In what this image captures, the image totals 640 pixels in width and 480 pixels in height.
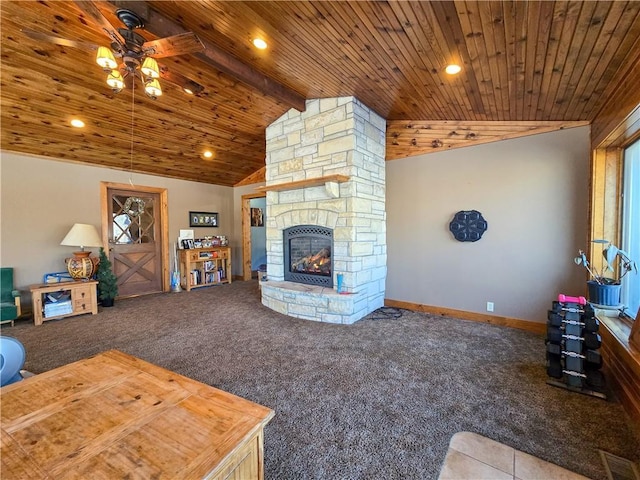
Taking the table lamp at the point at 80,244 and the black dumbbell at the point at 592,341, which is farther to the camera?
the table lamp at the point at 80,244

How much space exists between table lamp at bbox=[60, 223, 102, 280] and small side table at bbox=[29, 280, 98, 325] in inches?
7.3

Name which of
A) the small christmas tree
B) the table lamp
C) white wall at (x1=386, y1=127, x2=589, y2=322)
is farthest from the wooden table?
the small christmas tree

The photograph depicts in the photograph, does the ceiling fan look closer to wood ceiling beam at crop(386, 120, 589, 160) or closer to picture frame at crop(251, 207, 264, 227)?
wood ceiling beam at crop(386, 120, 589, 160)

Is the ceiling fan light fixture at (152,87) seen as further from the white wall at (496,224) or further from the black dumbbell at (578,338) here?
the black dumbbell at (578,338)

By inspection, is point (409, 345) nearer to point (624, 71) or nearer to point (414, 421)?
point (414, 421)

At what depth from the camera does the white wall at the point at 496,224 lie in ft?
10.2

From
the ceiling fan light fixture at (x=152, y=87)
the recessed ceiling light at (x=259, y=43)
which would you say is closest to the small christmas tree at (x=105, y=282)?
the ceiling fan light fixture at (x=152, y=87)

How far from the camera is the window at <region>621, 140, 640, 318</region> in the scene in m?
2.37

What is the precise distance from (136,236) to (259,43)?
455 cm

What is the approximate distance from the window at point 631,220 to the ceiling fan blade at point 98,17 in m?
4.24

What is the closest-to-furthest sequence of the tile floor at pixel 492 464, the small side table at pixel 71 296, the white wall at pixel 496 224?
the tile floor at pixel 492 464 < the white wall at pixel 496 224 < the small side table at pixel 71 296

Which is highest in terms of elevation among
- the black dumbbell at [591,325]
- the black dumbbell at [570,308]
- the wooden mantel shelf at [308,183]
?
the wooden mantel shelf at [308,183]

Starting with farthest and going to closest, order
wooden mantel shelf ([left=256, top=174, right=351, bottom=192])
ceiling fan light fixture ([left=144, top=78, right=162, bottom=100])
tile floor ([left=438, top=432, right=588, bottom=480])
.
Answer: wooden mantel shelf ([left=256, top=174, right=351, bottom=192]) < ceiling fan light fixture ([left=144, top=78, right=162, bottom=100]) < tile floor ([left=438, top=432, right=588, bottom=480])

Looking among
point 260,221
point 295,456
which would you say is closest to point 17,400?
point 295,456
